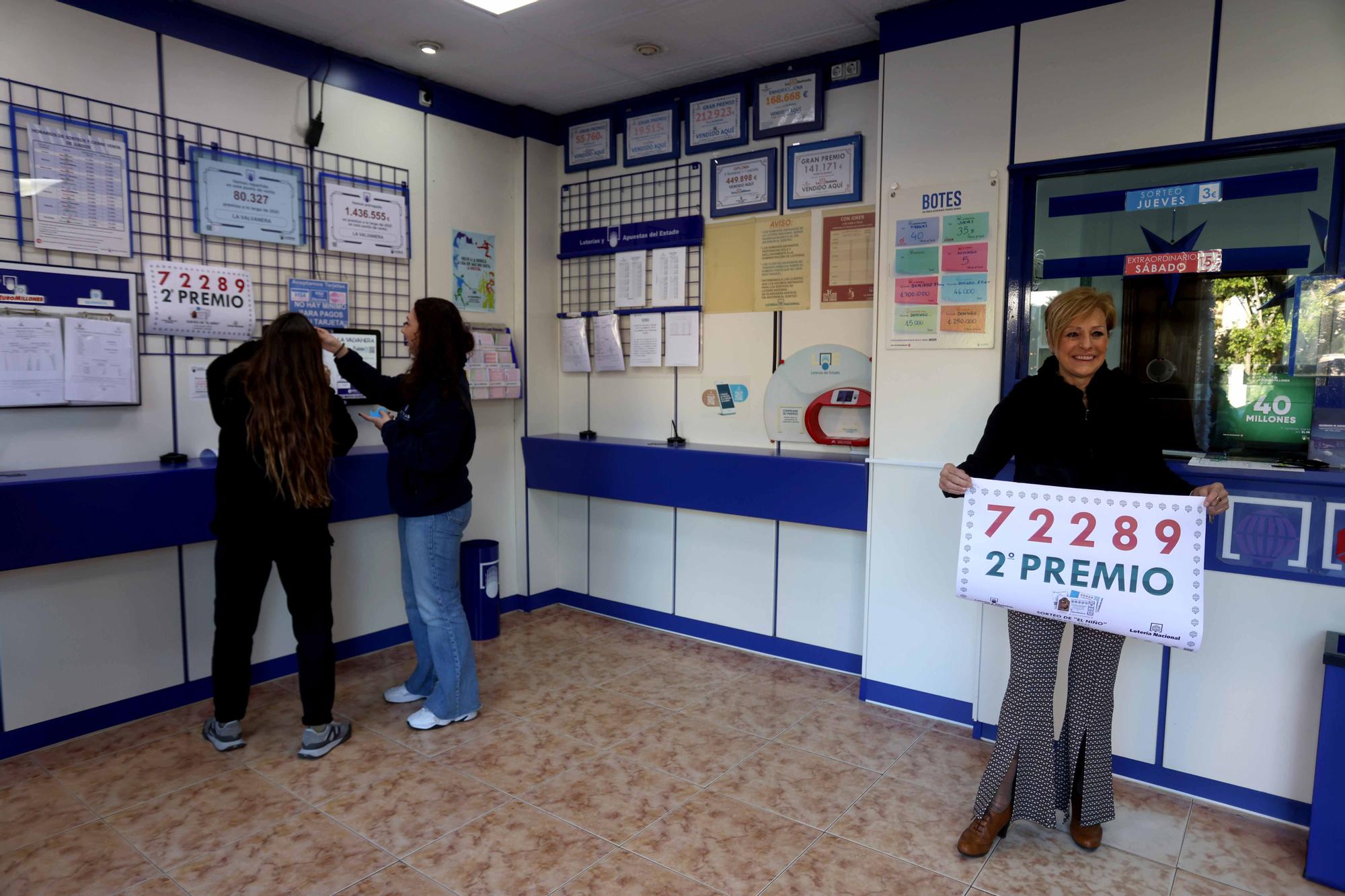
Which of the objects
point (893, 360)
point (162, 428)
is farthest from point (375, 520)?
point (893, 360)

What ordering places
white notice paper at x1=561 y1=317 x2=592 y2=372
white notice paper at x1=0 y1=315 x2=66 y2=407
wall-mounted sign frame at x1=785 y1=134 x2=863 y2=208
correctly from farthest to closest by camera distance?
white notice paper at x1=561 y1=317 x2=592 y2=372, wall-mounted sign frame at x1=785 y1=134 x2=863 y2=208, white notice paper at x1=0 y1=315 x2=66 y2=407

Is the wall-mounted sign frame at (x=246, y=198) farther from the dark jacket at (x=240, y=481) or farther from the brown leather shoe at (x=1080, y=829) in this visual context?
the brown leather shoe at (x=1080, y=829)

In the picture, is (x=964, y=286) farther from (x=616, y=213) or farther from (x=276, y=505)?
(x=276, y=505)

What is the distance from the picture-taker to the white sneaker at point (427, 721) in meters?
3.15

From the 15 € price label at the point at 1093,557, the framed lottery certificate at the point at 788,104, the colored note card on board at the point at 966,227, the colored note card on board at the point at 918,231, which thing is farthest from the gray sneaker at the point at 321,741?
the framed lottery certificate at the point at 788,104

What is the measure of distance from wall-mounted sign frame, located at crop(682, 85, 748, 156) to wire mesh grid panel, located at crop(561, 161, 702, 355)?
12 centimetres

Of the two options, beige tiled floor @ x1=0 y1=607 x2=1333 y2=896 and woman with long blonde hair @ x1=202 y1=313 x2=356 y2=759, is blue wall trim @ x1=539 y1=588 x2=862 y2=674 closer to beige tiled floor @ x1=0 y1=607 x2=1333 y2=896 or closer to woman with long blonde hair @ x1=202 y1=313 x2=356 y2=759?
beige tiled floor @ x1=0 y1=607 x2=1333 y2=896

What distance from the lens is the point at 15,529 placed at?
2.66 m

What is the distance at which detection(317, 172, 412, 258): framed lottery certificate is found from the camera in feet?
12.3

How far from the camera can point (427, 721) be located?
317cm

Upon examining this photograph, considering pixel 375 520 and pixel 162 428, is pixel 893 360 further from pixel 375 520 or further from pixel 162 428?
pixel 162 428

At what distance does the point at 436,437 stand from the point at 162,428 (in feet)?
4.02

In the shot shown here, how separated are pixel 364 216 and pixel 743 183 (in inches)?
72.5

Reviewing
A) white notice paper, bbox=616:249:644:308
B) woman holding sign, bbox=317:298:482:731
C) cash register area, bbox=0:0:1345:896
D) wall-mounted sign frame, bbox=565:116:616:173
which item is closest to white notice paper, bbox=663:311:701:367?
cash register area, bbox=0:0:1345:896
